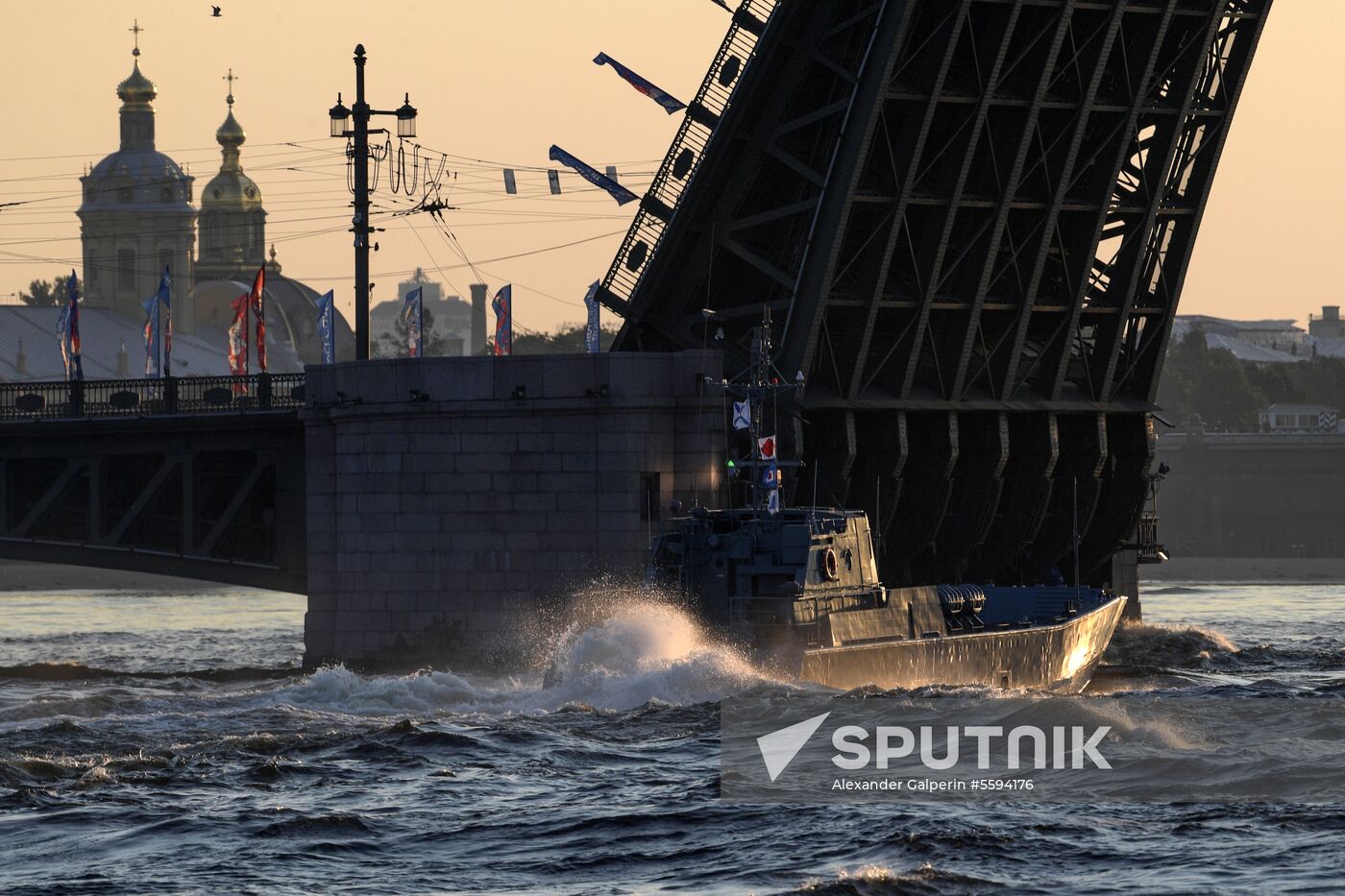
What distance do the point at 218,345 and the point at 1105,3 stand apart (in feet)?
410

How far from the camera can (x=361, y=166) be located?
Result: 5375cm

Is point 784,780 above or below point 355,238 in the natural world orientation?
below

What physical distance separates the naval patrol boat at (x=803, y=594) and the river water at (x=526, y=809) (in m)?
0.77

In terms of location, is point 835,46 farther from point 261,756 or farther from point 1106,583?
point 261,756

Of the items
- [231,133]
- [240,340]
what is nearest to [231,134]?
[231,133]

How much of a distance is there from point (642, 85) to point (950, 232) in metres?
7.45

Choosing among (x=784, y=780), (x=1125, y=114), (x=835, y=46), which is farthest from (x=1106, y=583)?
(x=784, y=780)

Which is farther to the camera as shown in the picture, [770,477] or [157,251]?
[157,251]

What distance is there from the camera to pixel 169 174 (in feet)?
596

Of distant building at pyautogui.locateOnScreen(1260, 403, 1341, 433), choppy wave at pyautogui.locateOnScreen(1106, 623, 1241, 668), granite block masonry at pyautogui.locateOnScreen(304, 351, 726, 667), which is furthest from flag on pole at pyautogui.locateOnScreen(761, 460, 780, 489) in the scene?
distant building at pyautogui.locateOnScreen(1260, 403, 1341, 433)

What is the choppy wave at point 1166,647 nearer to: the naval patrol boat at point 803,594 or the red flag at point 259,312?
the naval patrol boat at point 803,594

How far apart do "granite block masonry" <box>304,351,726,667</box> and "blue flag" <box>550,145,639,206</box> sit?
6.74 metres

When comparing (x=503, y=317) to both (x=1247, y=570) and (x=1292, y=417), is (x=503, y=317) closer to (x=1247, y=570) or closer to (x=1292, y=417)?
(x=1247, y=570)

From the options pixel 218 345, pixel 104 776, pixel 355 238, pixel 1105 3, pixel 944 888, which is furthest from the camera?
pixel 218 345
